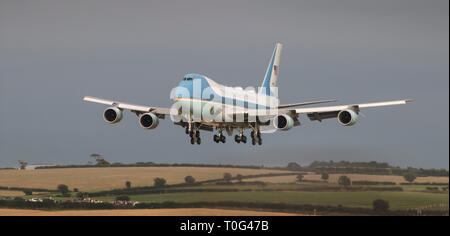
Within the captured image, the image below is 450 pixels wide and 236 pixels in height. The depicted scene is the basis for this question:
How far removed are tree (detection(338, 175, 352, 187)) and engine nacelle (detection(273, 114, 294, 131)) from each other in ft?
46.8

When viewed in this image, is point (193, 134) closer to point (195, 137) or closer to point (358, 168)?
point (195, 137)

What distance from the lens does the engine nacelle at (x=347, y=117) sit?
9888 cm

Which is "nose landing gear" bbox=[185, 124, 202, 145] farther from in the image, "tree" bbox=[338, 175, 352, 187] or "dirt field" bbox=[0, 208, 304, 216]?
"tree" bbox=[338, 175, 352, 187]

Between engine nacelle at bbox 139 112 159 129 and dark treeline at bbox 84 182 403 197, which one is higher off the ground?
engine nacelle at bbox 139 112 159 129

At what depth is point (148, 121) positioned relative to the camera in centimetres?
10438

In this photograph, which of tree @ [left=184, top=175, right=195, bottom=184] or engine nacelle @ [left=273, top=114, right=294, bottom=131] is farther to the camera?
tree @ [left=184, top=175, right=195, bottom=184]

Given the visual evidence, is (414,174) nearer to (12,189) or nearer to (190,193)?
(190,193)

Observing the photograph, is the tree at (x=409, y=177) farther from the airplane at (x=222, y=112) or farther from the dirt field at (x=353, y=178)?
the airplane at (x=222, y=112)

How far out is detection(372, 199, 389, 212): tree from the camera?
11025 cm

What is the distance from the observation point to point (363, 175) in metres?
116

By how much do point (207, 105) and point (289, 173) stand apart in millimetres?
17254

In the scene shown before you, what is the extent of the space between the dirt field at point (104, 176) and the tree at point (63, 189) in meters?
0.65

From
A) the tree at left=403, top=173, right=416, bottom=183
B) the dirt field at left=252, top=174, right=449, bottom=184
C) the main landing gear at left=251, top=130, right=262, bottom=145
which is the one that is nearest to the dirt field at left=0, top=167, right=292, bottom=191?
the dirt field at left=252, top=174, right=449, bottom=184
